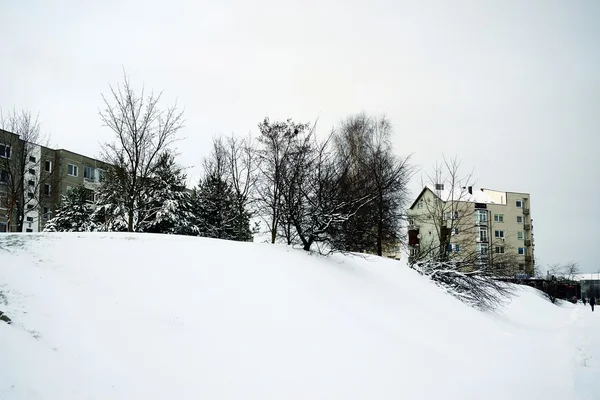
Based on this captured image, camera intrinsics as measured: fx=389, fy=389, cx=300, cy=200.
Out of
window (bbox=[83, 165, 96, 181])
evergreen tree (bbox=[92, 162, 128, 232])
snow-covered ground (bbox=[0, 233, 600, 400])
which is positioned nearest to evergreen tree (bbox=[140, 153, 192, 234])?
evergreen tree (bbox=[92, 162, 128, 232])

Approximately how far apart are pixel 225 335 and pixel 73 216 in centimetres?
2551

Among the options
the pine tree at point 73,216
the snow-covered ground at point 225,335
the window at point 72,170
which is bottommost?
the snow-covered ground at point 225,335

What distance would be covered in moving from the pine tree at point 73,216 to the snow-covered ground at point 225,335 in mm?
19857

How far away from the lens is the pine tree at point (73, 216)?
1023 inches

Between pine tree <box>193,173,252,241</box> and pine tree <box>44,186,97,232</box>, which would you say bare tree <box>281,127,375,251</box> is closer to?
pine tree <box>193,173,252,241</box>

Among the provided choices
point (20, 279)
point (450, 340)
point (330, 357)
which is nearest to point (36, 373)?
point (20, 279)

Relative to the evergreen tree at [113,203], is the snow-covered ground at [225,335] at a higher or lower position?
lower

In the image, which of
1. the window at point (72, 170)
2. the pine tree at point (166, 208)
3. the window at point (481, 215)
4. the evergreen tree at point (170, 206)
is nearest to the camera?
the pine tree at point (166, 208)

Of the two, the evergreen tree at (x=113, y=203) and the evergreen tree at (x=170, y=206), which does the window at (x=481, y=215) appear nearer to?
the evergreen tree at (x=170, y=206)

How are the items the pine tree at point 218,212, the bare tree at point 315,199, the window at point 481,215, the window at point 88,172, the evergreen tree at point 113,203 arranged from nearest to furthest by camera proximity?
1. the bare tree at point 315,199
2. the evergreen tree at point 113,203
3. the pine tree at point 218,212
4. the window at point 88,172
5. the window at point 481,215

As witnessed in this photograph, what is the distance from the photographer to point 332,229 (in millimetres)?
11469

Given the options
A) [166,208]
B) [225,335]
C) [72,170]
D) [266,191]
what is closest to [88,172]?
[72,170]

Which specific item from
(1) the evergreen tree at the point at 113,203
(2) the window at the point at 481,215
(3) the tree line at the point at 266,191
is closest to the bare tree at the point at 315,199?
(3) the tree line at the point at 266,191

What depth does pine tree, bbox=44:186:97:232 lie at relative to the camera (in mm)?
25997
